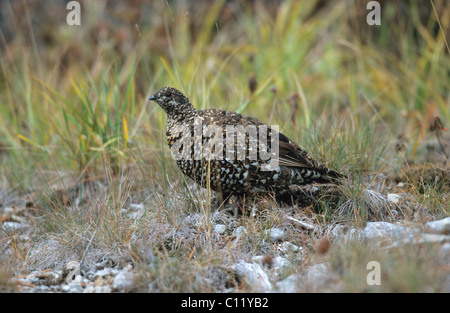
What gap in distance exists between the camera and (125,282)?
2689 millimetres

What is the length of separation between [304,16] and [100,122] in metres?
4.28

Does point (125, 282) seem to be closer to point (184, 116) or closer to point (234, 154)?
point (234, 154)

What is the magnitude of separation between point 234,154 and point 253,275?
90cm

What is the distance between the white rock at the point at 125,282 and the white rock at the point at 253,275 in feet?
1.87

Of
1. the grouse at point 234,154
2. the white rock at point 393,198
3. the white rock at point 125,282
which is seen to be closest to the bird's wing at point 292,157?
the grouse at point 234,154

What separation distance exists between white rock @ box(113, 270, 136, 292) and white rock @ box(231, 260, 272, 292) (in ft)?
1.87

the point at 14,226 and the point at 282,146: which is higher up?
the point at 282,146

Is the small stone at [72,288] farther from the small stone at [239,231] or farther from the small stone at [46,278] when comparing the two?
the small stone at [239,231]

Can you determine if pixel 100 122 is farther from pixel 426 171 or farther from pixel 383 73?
pixel 383 73

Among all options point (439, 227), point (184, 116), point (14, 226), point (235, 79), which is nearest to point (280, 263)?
point (439, 227)

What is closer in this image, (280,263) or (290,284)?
(290,284)

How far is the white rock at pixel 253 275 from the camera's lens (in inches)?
106

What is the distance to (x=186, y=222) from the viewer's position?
3.35 metres
